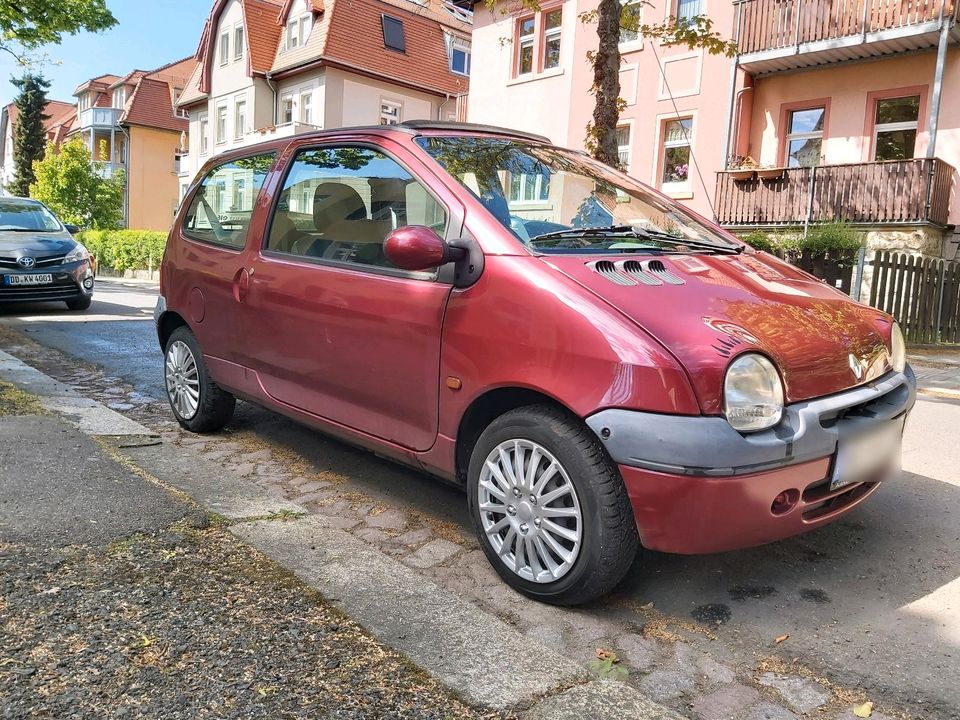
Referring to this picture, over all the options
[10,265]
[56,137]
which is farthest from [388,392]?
[56,137]

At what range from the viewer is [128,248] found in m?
32.8

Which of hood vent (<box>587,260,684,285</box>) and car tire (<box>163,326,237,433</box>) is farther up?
hood vent (<box>587,260,684,285</box>)

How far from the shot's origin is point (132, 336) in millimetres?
9328

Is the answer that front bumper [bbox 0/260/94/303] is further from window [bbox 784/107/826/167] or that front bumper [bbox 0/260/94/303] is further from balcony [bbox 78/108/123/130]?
balcony [bbox 78/108/123/130]

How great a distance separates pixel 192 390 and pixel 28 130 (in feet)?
232

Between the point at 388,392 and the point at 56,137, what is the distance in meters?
77.8

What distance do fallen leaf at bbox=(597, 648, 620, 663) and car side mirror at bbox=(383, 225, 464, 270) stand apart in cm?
145

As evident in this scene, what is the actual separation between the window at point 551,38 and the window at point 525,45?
558 mm

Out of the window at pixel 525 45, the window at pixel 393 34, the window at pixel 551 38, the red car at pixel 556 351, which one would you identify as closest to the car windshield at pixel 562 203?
the red car at pixel 556 351

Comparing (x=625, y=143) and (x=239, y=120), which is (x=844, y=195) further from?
(x=239, y=120)

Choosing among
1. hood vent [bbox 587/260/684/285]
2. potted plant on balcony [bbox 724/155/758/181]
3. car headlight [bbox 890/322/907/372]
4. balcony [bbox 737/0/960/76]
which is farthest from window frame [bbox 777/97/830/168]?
hood vent [bbox 587/260/684/285]

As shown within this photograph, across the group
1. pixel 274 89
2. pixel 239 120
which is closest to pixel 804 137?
pixel 274 89

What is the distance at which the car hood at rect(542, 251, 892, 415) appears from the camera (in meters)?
2.55

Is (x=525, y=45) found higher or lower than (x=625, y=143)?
higher
